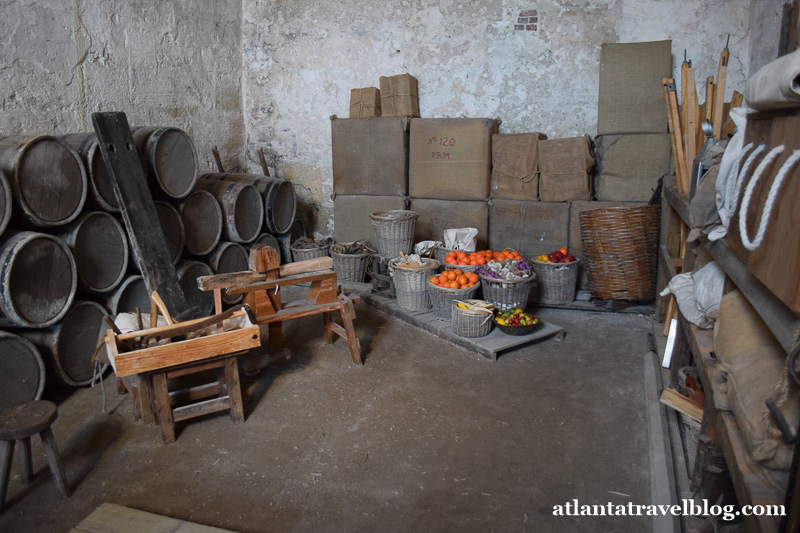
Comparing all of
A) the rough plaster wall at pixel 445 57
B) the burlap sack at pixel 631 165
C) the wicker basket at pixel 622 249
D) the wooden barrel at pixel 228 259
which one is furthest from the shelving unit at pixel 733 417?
the rough plaster wall at pixel 445 57

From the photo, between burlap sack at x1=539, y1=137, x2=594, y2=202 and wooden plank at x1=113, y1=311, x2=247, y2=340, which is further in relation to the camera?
burlap sack at x1=539, y1=137, x2=594, y2=202

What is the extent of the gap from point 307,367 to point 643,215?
9.81 feet

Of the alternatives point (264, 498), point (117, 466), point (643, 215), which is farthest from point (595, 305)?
point (117, 466)

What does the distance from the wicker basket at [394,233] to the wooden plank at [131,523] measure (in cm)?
319

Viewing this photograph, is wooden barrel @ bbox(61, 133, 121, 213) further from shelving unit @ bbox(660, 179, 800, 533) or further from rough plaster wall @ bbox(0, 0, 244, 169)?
shelving unit @ bbox(660, 179, 800, 533)

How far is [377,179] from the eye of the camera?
5730mm

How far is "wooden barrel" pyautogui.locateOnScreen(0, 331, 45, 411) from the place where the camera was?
2900mm

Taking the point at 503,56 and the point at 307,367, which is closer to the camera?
the point at 307,367

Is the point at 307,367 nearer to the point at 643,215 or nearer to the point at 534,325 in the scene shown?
the point at 534,325

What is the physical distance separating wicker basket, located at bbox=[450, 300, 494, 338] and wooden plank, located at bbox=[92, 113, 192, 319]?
74.3 inches

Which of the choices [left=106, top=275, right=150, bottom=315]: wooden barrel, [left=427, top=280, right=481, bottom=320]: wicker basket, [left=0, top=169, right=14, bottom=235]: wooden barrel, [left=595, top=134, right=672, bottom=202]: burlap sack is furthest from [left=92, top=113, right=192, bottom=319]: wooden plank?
[left=595, top=134, right=672, bottom=202]: burlap sack

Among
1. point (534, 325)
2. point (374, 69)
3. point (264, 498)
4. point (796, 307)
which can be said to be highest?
point (374, 69)

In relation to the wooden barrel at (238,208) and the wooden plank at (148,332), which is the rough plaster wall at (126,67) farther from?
the wooden plank at (148,332)

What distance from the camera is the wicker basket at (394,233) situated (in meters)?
4.90
